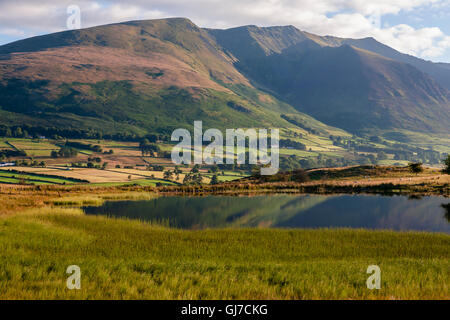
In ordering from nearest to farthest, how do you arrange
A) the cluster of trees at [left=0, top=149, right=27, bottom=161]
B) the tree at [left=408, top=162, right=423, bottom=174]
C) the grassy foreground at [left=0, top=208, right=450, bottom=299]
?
the grassy foreground at [left=0, top=208, right=450, bottom=299]
the tree at [left=408, top=162, right=423, bottom=174]
the cluster of trees at [left=0, top=149, right=27, bottom=161]

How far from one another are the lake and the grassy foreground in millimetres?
6420

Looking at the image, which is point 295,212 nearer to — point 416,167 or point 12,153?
point 416,167

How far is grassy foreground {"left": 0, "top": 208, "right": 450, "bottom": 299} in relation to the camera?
13.6 meters

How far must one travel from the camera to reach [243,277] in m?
16.6

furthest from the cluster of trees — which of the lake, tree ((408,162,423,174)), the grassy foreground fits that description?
tree ((408,162,423,174))

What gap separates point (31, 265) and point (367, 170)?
8689 centimetres

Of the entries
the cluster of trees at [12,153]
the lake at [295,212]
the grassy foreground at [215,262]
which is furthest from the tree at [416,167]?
the cluster of trees at [12,153]

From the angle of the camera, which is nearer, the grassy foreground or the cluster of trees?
the grassy foreground

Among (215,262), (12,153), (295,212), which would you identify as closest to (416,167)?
(295,212)

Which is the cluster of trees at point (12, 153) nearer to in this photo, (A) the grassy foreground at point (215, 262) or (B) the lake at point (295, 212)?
(B) the lake at point (295, 212)

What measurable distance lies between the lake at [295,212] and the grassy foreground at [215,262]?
21.1ft

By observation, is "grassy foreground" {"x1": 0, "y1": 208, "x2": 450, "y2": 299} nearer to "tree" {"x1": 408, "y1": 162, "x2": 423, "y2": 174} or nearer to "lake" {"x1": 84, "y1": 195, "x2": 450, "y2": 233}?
"lake" {"x1": 84, "y1": 195, "x2": 450, "y2": 233}
